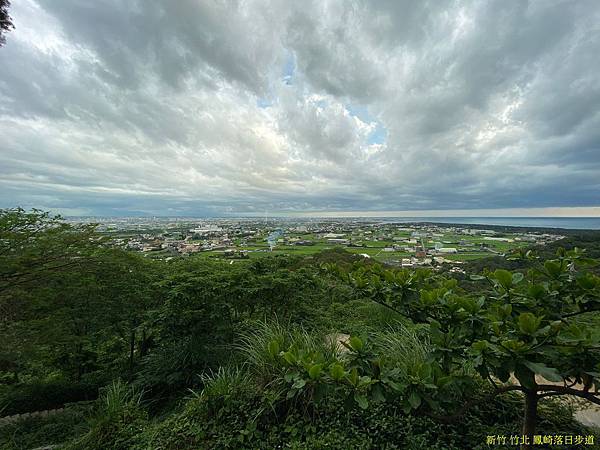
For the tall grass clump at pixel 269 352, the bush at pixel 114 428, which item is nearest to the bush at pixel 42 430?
the bush at pixel 114 428

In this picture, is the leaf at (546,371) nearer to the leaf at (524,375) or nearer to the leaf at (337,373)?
the leaf at (524,375)

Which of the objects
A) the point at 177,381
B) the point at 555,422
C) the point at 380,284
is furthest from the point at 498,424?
the point at 177,381

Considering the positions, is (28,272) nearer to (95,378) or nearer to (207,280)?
(207,280)

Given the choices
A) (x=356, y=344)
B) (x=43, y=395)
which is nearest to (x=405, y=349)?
(x=356, y=344)

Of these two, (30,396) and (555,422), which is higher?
(555,422)

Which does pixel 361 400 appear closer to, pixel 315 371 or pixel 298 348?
pixel 315 371

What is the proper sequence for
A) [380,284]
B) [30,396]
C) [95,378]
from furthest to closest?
[95,378] < [30,396] < [380,284]
